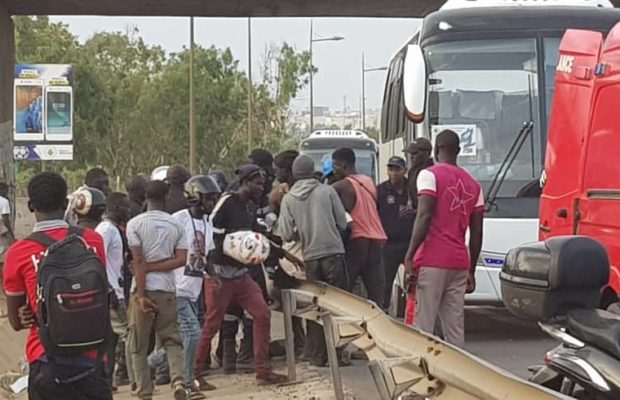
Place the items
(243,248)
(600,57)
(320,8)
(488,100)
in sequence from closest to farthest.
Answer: (600,57)
(243,248)
(488,100)
(320,8)

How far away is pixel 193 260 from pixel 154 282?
73 centimetres

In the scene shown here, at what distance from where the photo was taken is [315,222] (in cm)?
923

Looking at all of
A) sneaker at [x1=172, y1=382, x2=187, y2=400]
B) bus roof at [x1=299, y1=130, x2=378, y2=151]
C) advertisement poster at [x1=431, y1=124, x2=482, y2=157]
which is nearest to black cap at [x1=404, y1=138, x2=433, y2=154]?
advertisement poster at [x1=431, y1=124, x2=482, y2=157]

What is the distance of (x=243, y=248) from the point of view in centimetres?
847

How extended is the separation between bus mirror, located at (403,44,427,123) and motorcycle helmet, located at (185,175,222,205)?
84.9 inches

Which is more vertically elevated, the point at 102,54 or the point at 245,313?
the point at 102,54

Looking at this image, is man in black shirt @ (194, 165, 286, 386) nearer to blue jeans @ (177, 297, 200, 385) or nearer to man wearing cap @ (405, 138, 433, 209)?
blue jeans @ (177, 297, 200, 385)

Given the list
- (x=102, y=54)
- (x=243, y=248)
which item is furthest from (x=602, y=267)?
(x=102, y=54)

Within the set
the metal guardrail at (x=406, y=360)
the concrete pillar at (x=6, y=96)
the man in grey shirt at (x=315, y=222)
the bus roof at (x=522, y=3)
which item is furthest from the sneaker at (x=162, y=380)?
the concrete pillar at (x=6, y=96)

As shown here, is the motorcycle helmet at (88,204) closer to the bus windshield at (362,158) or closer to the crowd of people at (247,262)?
the crowd of people at (247,262)

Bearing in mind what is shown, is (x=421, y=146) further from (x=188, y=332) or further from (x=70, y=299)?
(x=70, y=299)

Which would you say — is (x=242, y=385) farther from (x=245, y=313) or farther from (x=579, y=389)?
(x=579, y=389)

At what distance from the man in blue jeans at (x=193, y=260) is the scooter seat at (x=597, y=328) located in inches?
190

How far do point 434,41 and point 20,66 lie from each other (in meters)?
11.5
